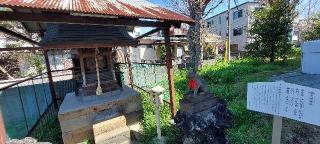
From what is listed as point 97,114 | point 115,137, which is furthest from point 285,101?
point 97,114

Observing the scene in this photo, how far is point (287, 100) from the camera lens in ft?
10.8

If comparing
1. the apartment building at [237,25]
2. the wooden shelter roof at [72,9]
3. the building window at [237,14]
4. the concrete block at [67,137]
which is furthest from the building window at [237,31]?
the concrete block at [67,137]

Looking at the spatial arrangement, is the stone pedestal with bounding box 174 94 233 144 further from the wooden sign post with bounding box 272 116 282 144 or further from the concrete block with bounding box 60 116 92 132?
the concrete block with bounding box 60 116 92 132

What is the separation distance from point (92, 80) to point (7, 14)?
122 inches

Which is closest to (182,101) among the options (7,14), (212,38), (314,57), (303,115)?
(303,115)

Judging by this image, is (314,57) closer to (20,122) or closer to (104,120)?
(104,120)

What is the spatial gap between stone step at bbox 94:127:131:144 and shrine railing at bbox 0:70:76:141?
1.75 metres

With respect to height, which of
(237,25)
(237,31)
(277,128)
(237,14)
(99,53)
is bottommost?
(277,128)

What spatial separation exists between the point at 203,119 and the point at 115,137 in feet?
8.66

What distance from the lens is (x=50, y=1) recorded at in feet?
13.2

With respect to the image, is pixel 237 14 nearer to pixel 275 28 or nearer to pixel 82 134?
pixel 275 28

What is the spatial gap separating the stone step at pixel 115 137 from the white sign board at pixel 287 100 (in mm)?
3354

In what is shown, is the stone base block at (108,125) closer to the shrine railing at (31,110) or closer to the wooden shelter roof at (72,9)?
the shrine railing at (31,110)

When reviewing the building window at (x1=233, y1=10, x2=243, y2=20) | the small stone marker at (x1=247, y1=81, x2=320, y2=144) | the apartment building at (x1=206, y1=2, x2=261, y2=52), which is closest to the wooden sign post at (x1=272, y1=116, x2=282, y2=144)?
the small stone marker at (x1=247, y1=81, x2=320, y2=144)
